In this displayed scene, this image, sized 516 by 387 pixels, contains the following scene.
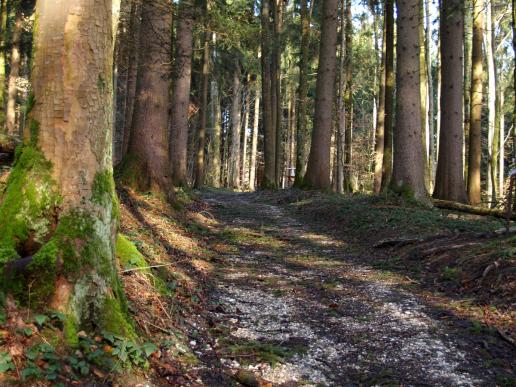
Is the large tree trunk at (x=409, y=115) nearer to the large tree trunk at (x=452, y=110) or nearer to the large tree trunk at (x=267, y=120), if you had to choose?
the large tree trunk at (x=452, y=110)

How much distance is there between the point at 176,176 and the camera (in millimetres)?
15883

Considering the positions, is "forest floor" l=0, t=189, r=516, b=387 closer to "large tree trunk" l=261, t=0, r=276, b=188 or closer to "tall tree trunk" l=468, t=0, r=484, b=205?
"tall tree trunk" l=468, t=0, r=484, b=205

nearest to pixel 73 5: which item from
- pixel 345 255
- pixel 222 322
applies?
pixel 222 322

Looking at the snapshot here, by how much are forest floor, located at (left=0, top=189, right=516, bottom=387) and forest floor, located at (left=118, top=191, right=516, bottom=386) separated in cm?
2

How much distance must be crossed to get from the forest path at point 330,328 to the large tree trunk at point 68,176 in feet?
4.74

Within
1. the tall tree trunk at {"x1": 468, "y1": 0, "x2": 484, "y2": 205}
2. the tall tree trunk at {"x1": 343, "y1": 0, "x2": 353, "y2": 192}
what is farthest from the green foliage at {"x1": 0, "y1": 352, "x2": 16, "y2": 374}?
the tall tree trunk at {"x1": 343, "y1": 0, "x2": 353, "y2": 192}

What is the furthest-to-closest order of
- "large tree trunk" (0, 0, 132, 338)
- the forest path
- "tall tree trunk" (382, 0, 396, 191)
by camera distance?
"tall tree trunk" (382, 0, 396, 191)
the forest path
"large tree trunk" (0, 0, 132, 338)

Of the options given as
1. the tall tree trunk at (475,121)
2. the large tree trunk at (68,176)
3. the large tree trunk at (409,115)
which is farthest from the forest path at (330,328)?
the tall tree trunk at (475,121)

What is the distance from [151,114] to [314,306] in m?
6.22

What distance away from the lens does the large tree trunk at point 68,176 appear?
335 cm

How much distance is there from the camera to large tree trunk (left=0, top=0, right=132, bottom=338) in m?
3.35

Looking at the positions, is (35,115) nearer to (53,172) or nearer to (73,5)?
(53,172)

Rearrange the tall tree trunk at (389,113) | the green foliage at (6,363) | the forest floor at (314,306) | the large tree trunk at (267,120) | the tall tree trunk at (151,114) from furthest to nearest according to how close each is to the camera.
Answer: the large tree trunk at (267,120)
the tall tree trunk at (389,113)
the tall tree trunk at (151,114)
the forest floor at (314,306)
the green foliage at (6,363)

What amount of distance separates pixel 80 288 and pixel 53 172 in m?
0.87
